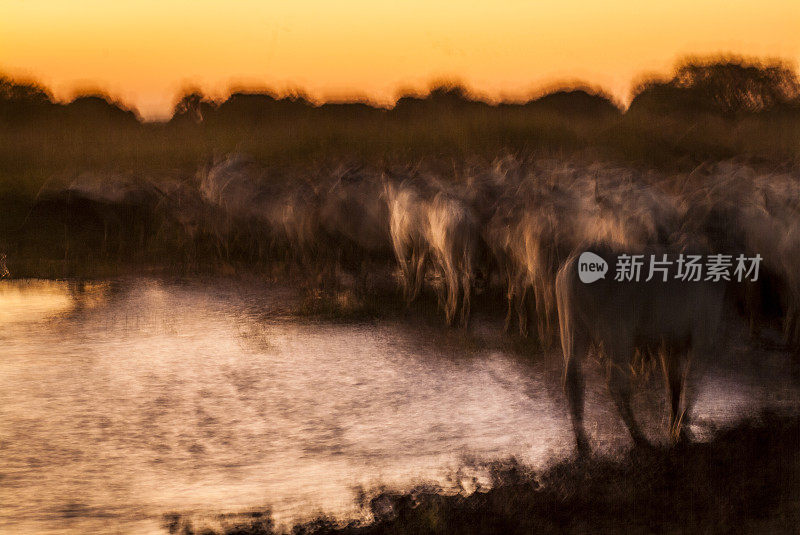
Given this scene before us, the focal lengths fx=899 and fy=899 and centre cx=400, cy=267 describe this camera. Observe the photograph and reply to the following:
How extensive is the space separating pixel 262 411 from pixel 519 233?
4.36m

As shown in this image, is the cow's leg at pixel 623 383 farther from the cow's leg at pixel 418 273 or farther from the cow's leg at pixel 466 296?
the cow's leg at pixel 418 273

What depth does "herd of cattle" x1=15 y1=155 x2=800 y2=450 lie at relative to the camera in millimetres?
5867

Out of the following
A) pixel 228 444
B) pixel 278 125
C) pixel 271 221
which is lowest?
pixel 228 444

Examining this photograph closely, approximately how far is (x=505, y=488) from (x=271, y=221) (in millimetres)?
12668

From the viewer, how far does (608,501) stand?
17.2ft

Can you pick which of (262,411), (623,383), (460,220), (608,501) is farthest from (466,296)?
(608,501)

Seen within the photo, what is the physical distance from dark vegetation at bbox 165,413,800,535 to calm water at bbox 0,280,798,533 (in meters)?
0.24

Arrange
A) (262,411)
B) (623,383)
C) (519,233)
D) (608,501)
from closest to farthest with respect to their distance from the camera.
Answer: (608,501) → (623,383) → (262,411) → (519,233)

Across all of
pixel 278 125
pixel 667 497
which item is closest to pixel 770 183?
pixel 667 497

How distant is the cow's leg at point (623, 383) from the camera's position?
5.76 meters

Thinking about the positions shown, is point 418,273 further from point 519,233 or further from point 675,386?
point 675,386

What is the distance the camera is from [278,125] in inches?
985

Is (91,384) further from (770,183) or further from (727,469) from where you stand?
(770,183)

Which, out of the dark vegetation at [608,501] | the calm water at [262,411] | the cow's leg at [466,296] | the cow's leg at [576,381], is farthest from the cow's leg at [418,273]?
the dark vegetation at [608,501]
